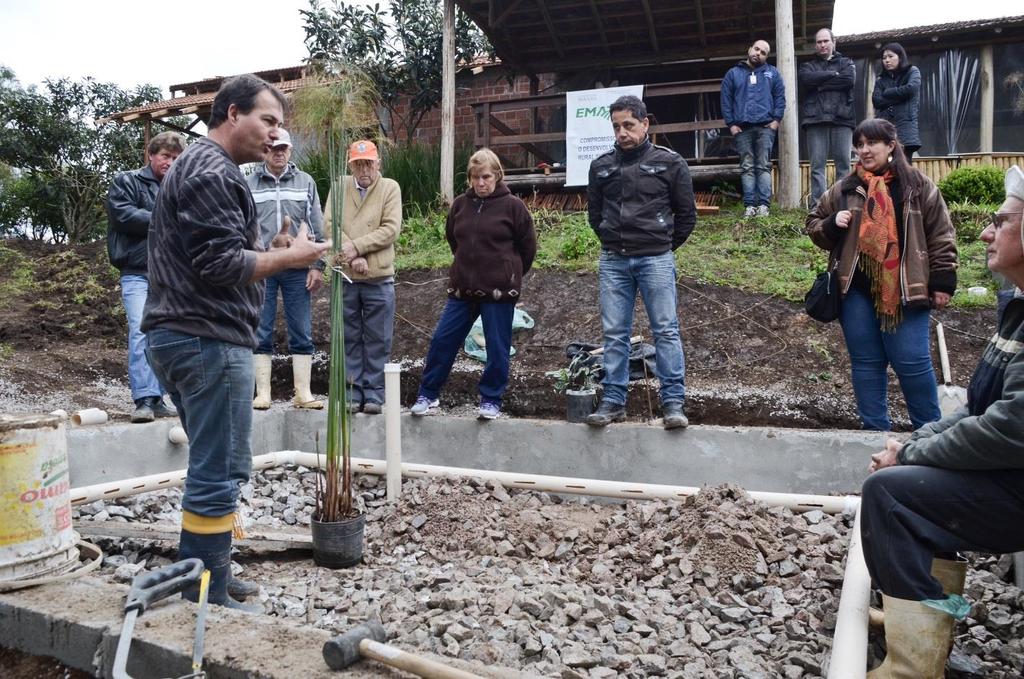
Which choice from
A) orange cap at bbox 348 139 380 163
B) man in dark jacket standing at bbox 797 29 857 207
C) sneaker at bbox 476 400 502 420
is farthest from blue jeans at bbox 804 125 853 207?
orange cap at bbox 348 139 380 163

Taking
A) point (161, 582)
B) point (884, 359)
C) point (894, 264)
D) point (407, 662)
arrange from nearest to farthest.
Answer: point (407, 662) → point (161, 582) → point (894, 264) → point (884, 359)

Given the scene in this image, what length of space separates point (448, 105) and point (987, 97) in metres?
7.67

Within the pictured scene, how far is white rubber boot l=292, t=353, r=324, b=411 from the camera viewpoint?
213 inches

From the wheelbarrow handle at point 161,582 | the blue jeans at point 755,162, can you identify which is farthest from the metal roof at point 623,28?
the wheelbarrow handle at point 161,582

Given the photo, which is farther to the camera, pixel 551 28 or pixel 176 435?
pixel 551 28

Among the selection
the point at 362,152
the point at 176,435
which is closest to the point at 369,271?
the point at 362,152

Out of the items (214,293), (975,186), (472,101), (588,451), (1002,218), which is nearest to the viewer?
(1002,218)

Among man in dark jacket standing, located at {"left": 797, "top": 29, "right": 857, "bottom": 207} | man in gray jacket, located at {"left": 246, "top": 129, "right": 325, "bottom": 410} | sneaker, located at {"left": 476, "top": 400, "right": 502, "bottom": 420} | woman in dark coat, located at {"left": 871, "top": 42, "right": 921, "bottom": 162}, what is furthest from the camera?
man in dark jacket standing, located at {"left": 797, "top": 29, "right": 857, "bottom": 207}

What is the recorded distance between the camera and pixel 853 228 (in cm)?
413

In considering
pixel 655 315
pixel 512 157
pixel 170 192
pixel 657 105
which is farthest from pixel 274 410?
pixel 657 105

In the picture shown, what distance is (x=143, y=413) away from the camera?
4.77 m

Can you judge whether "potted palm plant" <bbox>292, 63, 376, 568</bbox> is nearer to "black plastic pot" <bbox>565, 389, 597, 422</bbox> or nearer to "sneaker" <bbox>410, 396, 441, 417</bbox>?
"sneaker" <bbox>410, 396, 441, 417</bbox>

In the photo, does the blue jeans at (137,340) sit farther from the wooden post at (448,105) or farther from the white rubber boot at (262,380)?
the wooden post at (448,105)

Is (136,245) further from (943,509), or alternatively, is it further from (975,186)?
(975,186)
